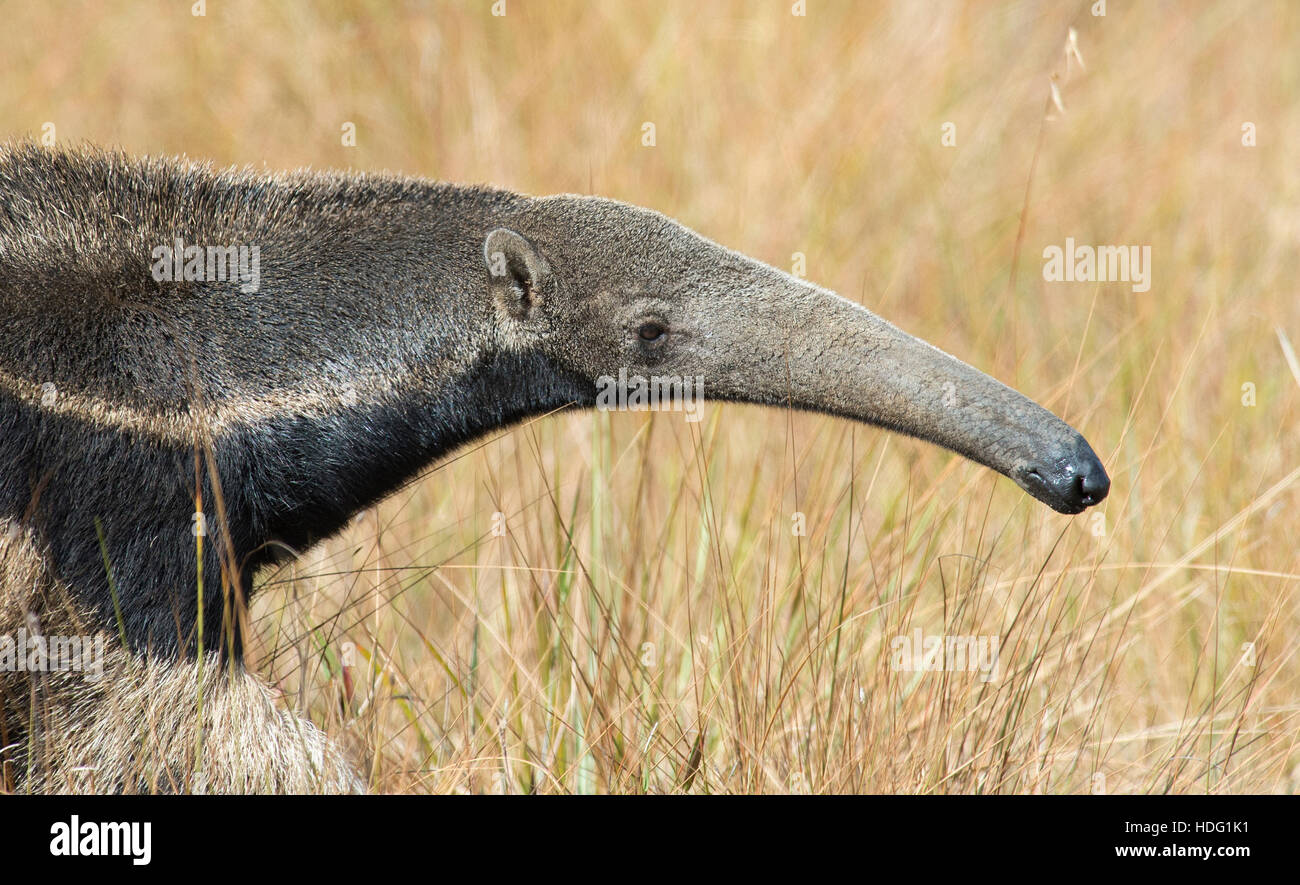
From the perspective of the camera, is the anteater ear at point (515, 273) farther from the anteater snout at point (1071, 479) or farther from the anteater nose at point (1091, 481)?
the anteater nose at point (1091, 481)

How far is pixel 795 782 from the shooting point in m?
4.42

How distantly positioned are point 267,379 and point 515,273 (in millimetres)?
925

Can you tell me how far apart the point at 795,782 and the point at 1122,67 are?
8.14 meters

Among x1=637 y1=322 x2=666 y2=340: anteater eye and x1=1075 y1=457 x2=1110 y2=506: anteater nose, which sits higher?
x1=637 y1=322 x2=666 y2=340: anteater eye

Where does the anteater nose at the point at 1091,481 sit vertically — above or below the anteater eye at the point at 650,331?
below

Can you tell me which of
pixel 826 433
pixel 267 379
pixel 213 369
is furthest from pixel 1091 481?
pixel 826 433

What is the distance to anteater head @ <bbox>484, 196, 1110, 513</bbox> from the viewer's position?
14.7ft

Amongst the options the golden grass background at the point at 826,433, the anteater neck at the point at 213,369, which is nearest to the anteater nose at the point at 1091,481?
the golden grass background at the point at 826,433

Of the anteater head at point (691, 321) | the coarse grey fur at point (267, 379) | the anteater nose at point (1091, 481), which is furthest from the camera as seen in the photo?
the anteater head at point (691, 321)

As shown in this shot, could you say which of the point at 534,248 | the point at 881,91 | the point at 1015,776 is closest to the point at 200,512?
the point at 534,248

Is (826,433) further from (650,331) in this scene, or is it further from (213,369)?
(213,369)

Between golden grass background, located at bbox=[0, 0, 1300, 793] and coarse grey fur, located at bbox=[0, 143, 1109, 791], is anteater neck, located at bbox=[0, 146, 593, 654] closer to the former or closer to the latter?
coarse grey fur, located at bbox=[0, 143, 1109, 791]

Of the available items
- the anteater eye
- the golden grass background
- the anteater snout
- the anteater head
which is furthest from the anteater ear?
the anteater snout

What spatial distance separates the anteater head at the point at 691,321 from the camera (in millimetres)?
4484
